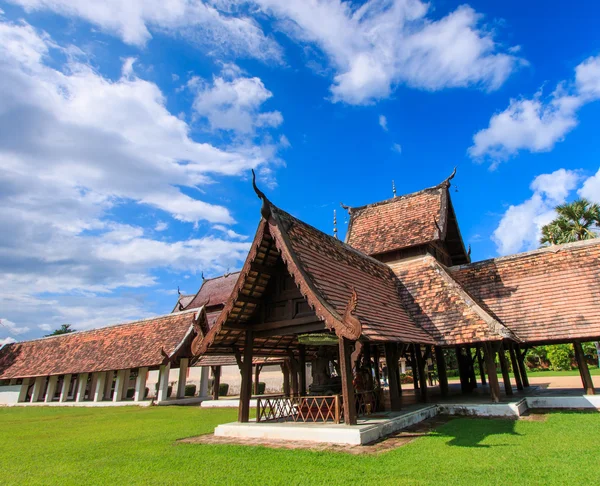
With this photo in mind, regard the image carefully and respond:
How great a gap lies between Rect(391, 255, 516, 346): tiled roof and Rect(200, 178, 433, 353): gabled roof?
0.78m

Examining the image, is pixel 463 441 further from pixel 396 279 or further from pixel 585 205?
pixel 585 205

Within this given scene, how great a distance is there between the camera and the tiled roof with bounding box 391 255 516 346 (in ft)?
33.9

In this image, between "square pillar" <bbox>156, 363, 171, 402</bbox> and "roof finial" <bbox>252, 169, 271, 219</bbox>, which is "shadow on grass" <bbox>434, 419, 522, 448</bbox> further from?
"square pillar" <bbox>156, 363, 171, 402</bbox>

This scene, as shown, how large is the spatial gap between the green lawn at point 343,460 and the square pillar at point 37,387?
20009 mm

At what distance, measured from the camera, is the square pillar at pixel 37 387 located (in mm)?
25436

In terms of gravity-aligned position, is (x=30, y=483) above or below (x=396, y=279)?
below

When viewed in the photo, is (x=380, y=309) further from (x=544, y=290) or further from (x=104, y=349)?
(x=104, y=349)

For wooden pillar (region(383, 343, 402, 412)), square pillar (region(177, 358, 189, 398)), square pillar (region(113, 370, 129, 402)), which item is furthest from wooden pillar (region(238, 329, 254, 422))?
square pillar (region(113, 370, 129, 402))

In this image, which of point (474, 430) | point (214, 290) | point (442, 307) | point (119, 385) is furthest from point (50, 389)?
point (474, 430)

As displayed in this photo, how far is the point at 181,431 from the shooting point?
34.1 ft

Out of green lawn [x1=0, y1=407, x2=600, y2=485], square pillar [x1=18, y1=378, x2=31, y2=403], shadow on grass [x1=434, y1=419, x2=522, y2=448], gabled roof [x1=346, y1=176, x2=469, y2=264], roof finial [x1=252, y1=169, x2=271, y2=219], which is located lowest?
green lawn [x1=0, y1=407, x2=600, y2=485]

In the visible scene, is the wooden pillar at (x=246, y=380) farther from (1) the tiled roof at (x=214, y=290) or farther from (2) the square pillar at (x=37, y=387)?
(2) the square pillar at (x=37, y=387)

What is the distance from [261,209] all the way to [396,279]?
7634mm

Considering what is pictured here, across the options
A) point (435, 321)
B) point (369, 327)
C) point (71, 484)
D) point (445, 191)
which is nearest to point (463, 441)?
point (369, 327)
